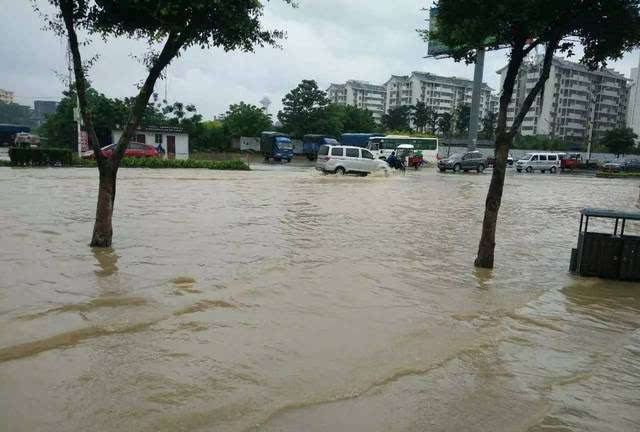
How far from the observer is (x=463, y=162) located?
39.9 metres

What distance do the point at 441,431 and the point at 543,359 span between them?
1964 mm

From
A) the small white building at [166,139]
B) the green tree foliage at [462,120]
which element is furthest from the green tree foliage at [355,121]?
the small white building at [166,139]

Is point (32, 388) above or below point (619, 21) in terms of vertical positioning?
below

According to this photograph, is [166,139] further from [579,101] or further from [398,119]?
[579,101]

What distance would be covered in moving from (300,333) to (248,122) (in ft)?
181

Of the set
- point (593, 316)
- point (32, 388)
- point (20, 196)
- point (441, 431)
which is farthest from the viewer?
point (20, 196)

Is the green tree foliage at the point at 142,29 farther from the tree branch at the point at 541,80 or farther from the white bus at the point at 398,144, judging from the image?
the white bus at the point at 398,144

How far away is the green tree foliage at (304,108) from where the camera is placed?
59312 millimetres

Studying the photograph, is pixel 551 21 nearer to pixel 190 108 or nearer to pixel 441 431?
pixel 441 431

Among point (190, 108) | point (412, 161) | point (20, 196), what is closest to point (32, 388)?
point (20, 196)

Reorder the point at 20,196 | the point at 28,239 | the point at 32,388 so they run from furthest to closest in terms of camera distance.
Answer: the point at 20,196, the point at 28,239, the point at 32,388

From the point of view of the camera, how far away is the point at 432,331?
562cm

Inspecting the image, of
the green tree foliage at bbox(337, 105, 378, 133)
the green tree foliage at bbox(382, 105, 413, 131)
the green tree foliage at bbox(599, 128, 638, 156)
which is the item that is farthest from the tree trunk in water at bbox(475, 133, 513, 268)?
the green tree foliage at bbox(382, 105, 413, 131)

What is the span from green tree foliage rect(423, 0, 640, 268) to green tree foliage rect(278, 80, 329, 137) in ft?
169
